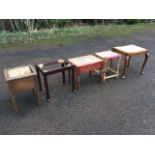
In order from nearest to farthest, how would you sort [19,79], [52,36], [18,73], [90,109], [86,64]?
[19,79]
[18,73]
[90,109]
[86,64]
[52,36]

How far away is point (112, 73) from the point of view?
3.06m

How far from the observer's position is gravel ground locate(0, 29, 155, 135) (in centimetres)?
182

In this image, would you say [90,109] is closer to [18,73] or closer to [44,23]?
[18,73]

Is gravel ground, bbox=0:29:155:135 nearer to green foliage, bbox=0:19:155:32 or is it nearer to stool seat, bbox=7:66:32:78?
stool seat, bbox=7:66:32:78

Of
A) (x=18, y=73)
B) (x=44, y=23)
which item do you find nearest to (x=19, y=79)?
(x=18, y=73)

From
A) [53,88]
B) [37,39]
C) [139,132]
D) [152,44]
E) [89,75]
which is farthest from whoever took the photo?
[37,39]

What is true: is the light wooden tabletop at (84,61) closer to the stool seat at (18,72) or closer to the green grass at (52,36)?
the stool seat at (18,72)

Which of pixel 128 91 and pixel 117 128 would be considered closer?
pixel 117 128

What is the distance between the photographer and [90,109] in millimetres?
2119

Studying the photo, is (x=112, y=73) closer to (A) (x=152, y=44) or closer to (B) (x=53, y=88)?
(B) (x=53, y=88)

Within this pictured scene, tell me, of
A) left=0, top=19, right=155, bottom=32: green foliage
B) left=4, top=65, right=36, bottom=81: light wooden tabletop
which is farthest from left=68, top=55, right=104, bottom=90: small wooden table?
left=0, top=19, right=155, bottom=32: green foliage

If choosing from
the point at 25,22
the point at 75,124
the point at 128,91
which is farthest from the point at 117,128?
the point at 25,22

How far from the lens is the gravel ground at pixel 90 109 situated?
1819 mm

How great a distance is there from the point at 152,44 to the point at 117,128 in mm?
4014
